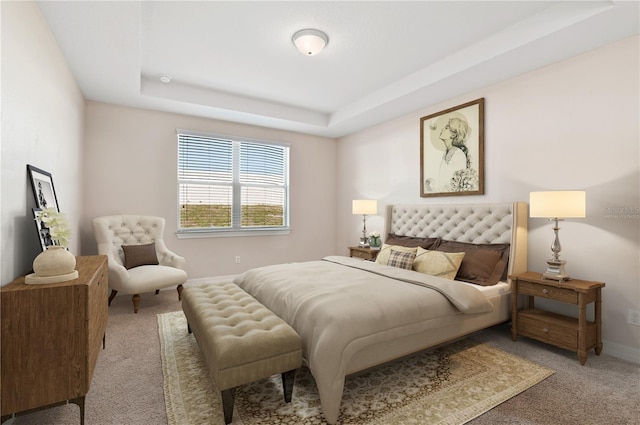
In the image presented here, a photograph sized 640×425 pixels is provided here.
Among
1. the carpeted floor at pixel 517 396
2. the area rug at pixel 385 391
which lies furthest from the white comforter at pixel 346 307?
the carpeted floor at pixel 517 396

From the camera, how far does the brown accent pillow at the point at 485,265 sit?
10.1 feet

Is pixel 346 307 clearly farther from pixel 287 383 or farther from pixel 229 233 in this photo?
pixel 229 233

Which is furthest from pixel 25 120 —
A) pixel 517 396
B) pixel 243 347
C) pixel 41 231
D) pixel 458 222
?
pixel 458 222

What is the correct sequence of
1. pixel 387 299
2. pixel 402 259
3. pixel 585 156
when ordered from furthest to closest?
pixel 402 259, pixel 585 156, pixel 387 299

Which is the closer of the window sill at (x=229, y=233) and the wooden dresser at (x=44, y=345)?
the wooden dresser at (x=44, y=345)

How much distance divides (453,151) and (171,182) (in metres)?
3.97

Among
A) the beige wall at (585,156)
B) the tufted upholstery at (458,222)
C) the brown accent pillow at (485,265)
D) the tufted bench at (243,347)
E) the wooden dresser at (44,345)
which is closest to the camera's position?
the wooden dresser at (44,345)

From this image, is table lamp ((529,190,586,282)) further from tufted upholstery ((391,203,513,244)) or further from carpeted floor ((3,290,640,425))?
carpeted floor ((3,290,640,425))

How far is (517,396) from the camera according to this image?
6.68 feet

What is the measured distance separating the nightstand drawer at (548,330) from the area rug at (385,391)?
366mm

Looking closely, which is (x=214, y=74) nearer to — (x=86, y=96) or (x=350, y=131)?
(x=86, y=96)

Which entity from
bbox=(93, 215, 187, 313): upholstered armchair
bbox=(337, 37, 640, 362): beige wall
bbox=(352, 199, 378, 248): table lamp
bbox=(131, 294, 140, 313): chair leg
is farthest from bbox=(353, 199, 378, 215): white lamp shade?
bbox=(131, 294, 140, 313): chair leg

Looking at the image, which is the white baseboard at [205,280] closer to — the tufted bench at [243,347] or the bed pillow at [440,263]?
the tufted bench at [243,347]

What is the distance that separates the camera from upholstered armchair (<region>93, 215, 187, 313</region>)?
3539 millimetres
